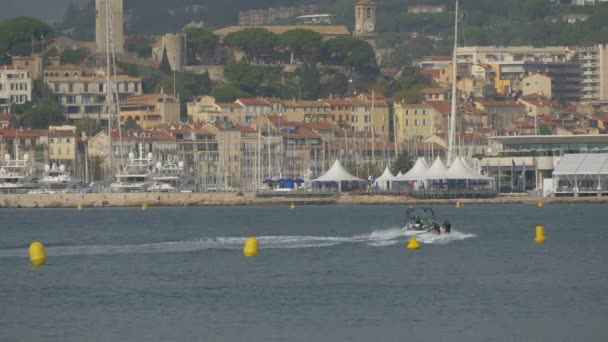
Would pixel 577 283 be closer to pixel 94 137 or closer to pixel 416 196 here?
pixel 416 196

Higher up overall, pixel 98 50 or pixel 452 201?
pixel 98 50

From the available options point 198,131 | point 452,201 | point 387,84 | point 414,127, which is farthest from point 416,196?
point 387,84

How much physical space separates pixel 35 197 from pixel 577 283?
63.1 metres

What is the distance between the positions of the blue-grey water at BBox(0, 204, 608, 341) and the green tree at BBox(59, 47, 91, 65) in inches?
3825

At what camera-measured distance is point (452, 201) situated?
104m

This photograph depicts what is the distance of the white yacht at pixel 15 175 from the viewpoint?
381 ft

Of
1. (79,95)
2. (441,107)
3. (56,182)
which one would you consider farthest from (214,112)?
(56,182)

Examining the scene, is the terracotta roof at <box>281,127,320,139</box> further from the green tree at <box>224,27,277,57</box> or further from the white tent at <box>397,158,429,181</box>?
the green tree at <box>224,27,277,57</box>

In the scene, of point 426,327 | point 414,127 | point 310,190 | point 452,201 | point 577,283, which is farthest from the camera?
point 414,127

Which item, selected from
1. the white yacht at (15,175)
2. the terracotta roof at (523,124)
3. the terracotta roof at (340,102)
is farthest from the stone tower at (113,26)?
the white yacht at (15,175)

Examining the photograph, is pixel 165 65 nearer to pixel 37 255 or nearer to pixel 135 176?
pixel 135 176

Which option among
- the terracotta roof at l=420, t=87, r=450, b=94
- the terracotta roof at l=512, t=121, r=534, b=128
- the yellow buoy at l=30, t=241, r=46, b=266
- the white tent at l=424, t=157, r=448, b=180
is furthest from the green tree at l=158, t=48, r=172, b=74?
the yellow buoy at l=30, t=241, r=46, b=266

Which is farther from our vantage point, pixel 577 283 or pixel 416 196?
pixel 416 196

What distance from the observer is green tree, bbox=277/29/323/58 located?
180m
